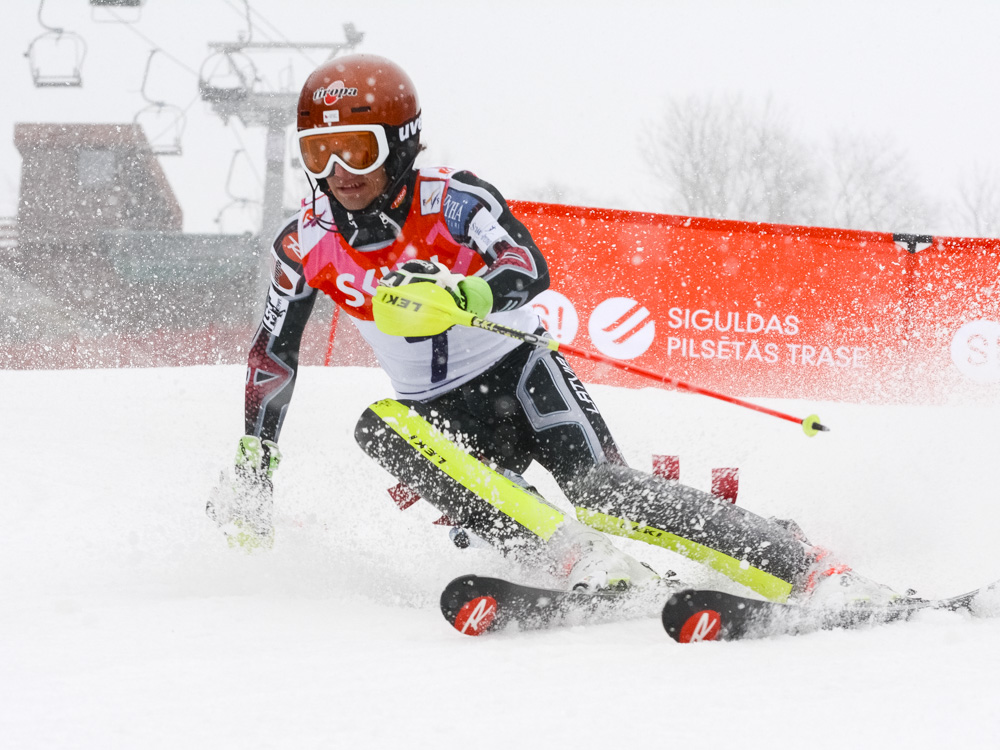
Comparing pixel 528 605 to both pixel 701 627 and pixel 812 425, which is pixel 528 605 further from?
pixel 812 425

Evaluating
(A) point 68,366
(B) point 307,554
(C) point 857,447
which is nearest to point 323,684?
(B) point 307,554

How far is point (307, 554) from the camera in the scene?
2766 mm

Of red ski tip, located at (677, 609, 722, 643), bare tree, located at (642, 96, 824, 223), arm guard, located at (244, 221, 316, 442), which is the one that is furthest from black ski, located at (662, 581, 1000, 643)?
bare tree, located at (642, 96, 824, 223)

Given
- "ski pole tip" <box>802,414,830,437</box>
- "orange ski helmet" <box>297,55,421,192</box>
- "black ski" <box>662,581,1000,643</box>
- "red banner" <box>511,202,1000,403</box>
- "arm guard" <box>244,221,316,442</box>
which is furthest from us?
"red banner" <box>511,202,1000,403</box>

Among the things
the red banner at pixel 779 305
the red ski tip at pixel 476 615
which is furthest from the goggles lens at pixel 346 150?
the red banner at pixel 779 305

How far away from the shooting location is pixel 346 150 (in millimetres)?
2514

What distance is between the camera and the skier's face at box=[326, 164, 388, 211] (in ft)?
8.34

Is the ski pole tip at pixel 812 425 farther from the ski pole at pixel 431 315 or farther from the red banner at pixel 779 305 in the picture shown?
the red banner at pixel 779 305

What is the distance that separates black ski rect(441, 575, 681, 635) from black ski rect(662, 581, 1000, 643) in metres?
0.26

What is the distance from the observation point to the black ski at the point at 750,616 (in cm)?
179

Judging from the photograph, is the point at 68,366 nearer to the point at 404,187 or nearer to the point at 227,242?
the point at 227,242

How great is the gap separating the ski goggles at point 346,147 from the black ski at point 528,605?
123 centimetres

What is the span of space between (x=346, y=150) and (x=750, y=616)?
160 centimetres

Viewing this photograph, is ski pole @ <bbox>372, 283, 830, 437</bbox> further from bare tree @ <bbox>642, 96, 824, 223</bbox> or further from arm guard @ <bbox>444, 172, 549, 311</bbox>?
bare tree @ <bbox>642, 96, 824, 223</bbox>
